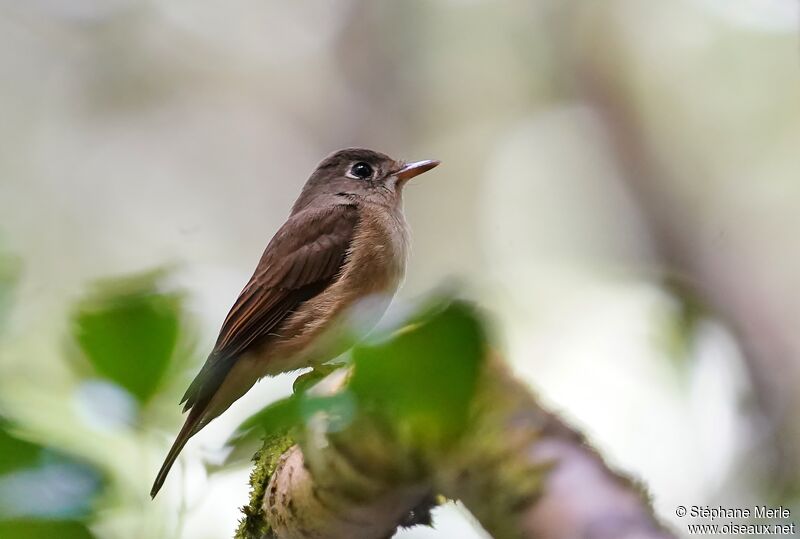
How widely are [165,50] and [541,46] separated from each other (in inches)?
137

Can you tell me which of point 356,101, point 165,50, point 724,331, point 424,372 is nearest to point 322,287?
point 724,331

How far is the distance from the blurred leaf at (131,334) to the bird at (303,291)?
7.00 feet

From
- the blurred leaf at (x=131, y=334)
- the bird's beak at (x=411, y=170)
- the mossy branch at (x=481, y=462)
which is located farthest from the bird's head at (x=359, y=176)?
the blurred leaf at (x=131, y=334)

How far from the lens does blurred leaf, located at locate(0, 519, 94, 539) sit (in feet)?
3.07

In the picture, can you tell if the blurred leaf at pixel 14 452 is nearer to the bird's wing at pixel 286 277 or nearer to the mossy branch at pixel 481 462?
the mossy branch at pixel 481 462

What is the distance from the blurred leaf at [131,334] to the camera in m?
1.04

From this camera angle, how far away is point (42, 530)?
939 millimetres

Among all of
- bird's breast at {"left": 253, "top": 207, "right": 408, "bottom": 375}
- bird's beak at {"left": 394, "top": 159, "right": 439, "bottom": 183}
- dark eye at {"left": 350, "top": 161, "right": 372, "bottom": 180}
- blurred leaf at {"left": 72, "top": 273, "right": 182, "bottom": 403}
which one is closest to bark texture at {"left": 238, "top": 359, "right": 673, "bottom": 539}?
blurred leaf at {"left": 72, "top": 273, "right": 182, "bottom": 403}

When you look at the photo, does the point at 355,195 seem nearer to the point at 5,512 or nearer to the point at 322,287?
the point at 322,287

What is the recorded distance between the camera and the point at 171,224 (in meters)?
7.15

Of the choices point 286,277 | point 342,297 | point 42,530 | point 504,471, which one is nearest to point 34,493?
point 42,530

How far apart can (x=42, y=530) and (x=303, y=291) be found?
2.84 metres

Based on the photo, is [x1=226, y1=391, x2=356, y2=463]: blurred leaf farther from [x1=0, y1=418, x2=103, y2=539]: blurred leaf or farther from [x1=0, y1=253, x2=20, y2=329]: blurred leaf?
[x1=0, y1=253, x2=20, y2=329]: blurred leaf

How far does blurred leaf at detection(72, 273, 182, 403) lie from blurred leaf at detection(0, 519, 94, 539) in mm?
159
